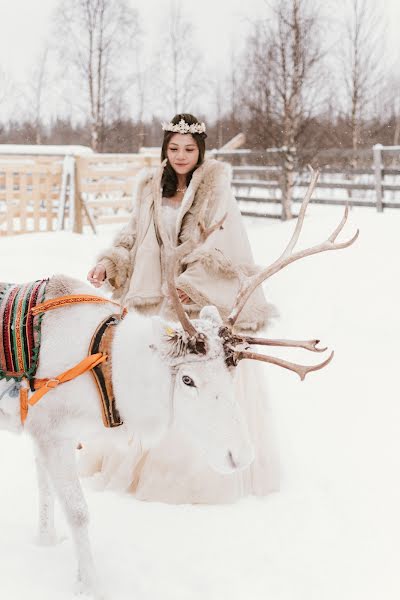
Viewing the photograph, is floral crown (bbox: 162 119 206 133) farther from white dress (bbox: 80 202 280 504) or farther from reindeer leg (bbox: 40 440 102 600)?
reindeer leg (bbox: 40 440 102 600)

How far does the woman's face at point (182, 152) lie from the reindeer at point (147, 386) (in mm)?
935

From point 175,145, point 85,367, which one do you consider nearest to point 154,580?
point 85,367

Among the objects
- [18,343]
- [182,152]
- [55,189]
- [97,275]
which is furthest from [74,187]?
[18,343]

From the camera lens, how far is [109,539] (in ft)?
9.24

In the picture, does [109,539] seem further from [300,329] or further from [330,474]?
[300,329]

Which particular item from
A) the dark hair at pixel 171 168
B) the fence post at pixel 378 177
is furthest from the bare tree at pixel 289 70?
the dark hair at pixel 171 168

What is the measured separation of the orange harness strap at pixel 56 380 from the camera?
2.33 metres

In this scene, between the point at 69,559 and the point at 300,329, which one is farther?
the point at 300,329

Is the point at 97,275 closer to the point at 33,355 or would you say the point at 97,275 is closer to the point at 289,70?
the point at 33,355

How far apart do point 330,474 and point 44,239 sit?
7276 millimetres

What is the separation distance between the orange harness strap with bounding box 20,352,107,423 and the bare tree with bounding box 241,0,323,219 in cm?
1163

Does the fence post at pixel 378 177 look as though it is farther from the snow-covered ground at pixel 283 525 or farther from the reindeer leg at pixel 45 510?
the reindeer leg at pixel 45 510

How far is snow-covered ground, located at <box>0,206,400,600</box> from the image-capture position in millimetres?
2531

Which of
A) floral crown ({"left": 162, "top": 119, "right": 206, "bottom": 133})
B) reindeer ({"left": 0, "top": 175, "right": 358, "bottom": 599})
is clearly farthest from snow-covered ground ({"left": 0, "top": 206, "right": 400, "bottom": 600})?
floral crown ({"left": 162, "top": 119, "right": 206, "bottom": 133})
